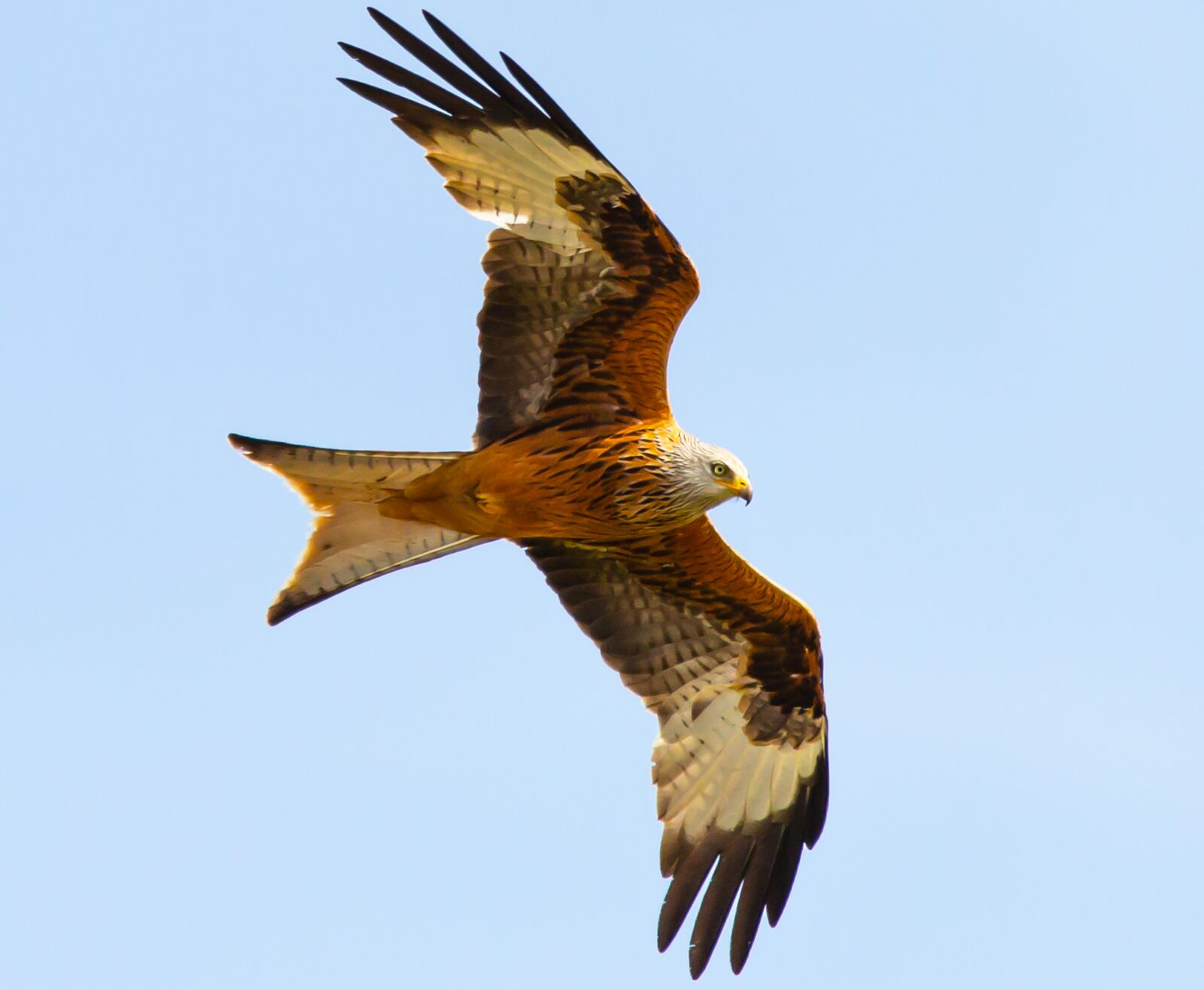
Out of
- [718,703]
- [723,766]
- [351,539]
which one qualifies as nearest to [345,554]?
[351,539]

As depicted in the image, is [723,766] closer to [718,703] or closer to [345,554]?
[718,703]

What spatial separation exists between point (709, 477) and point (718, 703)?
2.40 m

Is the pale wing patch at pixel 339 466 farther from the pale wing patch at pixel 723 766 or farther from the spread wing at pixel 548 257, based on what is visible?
the pale wing patch at pixel 723 766

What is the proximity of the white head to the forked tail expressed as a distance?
64.0 inches

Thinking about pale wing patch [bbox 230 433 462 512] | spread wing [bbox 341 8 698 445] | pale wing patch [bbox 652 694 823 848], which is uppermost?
spread wing [bbox 341 8 698 445]

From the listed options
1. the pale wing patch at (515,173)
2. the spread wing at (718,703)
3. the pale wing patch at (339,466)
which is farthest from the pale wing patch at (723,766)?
the pale wing patch at (515,173)

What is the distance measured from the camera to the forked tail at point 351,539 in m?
11.4

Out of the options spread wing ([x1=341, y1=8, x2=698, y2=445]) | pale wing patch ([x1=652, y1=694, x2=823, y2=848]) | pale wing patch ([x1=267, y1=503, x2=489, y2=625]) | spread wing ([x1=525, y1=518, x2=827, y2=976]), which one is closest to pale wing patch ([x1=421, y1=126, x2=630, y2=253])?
spread wing ([x1=341, y1=8, x2=698, y2=445])

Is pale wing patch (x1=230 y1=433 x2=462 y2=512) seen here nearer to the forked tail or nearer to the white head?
the forked tail

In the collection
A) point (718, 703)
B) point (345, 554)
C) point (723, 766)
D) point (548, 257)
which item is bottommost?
point (723, 766)

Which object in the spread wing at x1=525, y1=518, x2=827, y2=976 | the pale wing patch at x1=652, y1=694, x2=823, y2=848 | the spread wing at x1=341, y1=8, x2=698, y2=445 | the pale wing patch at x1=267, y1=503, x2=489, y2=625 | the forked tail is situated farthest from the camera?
the pale wing patch at x1=652, y1=694, x2=823, y2=848

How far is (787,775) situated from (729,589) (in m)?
1.53

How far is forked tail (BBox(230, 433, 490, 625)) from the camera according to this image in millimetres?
11438

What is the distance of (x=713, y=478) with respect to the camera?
11031mm
